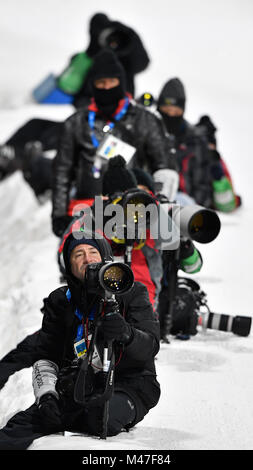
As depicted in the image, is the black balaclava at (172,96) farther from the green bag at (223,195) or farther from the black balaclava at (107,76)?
the green bag at (223,195)


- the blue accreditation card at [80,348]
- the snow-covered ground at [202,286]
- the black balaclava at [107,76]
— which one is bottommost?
the snow-covered ground at [202,286]

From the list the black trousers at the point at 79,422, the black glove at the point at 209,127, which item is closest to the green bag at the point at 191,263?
the black trousers at the point at 79,422

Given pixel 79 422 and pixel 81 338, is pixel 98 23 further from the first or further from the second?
pixel 79 422

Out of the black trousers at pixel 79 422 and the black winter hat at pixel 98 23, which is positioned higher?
the black winter hat at pixel 98 23

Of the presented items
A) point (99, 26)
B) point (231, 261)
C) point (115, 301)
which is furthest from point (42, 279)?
point (115, 301)

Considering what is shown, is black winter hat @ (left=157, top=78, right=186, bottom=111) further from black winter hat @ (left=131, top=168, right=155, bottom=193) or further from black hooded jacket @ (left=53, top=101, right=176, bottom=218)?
black winter hat @ (left=131, top=168, right=155, bottom=193)

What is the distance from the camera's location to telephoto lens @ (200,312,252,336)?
5230 mm

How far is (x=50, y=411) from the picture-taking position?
11.2 feet

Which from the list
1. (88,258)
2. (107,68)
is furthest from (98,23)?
(88,258)

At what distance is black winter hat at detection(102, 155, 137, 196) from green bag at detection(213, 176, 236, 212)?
14.4ft

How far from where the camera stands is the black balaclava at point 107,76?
20.5 feet

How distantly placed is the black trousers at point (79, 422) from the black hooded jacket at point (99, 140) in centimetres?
279

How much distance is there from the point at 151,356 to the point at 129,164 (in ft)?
8.40

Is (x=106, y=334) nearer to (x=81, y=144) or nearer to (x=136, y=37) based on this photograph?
(x=81, y=144)
